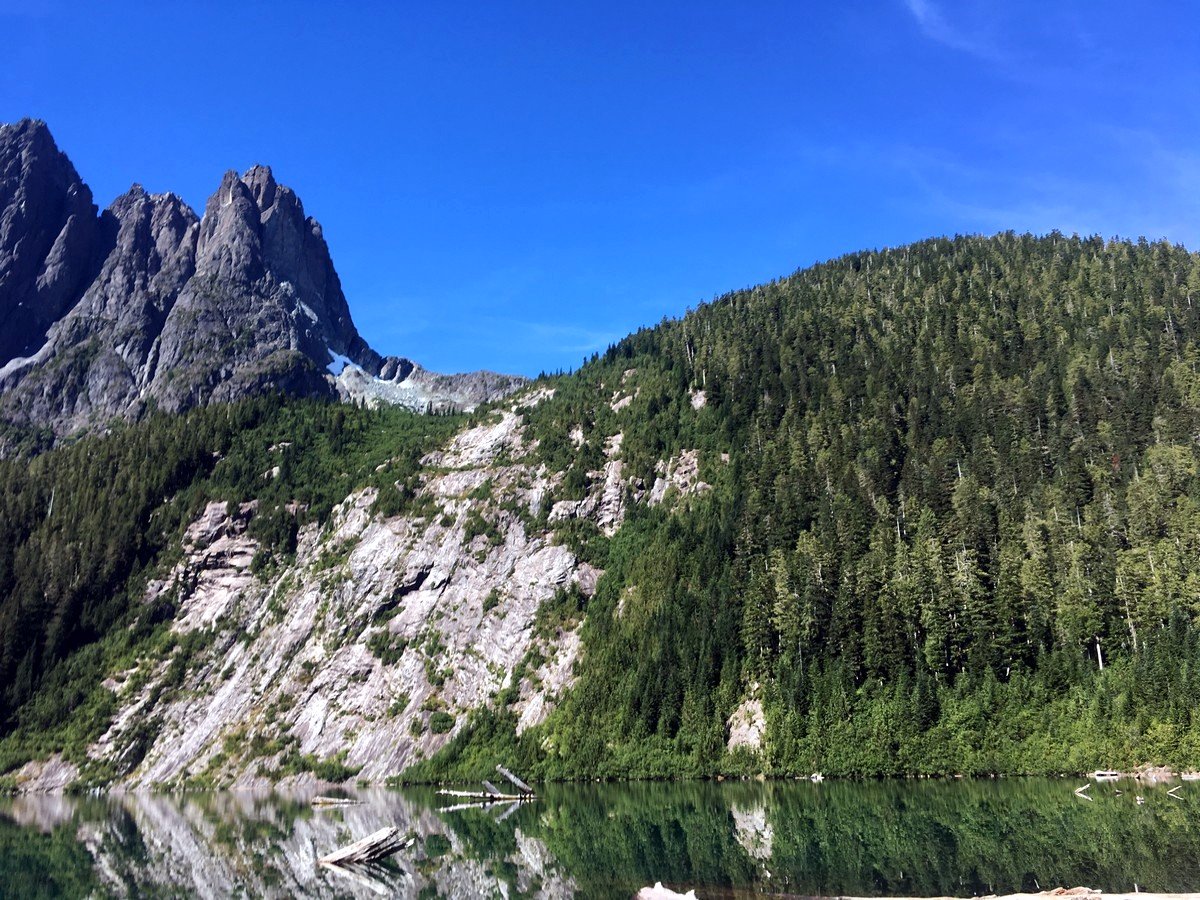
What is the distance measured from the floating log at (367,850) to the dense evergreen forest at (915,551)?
56665 mm

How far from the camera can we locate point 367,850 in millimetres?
47406

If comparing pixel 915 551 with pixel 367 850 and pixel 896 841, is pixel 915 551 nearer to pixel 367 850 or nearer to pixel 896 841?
pixel 896 841

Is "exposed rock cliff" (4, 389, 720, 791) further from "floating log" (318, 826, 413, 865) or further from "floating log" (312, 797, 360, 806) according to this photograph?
"floating log" (318, 826, 413, 865)

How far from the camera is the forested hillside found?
9375 cm

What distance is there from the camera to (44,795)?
136 m

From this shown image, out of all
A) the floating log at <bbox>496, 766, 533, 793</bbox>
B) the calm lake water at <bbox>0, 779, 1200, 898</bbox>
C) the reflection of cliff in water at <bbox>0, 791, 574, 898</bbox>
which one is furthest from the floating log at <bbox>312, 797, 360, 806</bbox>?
the floating log at <bbox>496, 766, 533, 793</bbox>

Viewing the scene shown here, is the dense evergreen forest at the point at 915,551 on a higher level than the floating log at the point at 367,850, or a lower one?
higher

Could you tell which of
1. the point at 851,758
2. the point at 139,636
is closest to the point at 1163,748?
the point at 851,758

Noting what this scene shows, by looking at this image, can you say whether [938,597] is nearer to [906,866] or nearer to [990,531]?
[990,531]

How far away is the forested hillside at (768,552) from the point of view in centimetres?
9375

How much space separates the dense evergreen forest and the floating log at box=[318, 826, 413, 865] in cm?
5666

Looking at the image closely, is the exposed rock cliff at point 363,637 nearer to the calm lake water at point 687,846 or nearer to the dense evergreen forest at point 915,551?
the dense evergreen forest at point 915,551

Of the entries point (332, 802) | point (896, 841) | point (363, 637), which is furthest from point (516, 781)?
point (363, 637)

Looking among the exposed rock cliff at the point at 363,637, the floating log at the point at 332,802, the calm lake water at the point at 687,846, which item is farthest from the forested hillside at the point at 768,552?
the floating log at the point at 332,802
